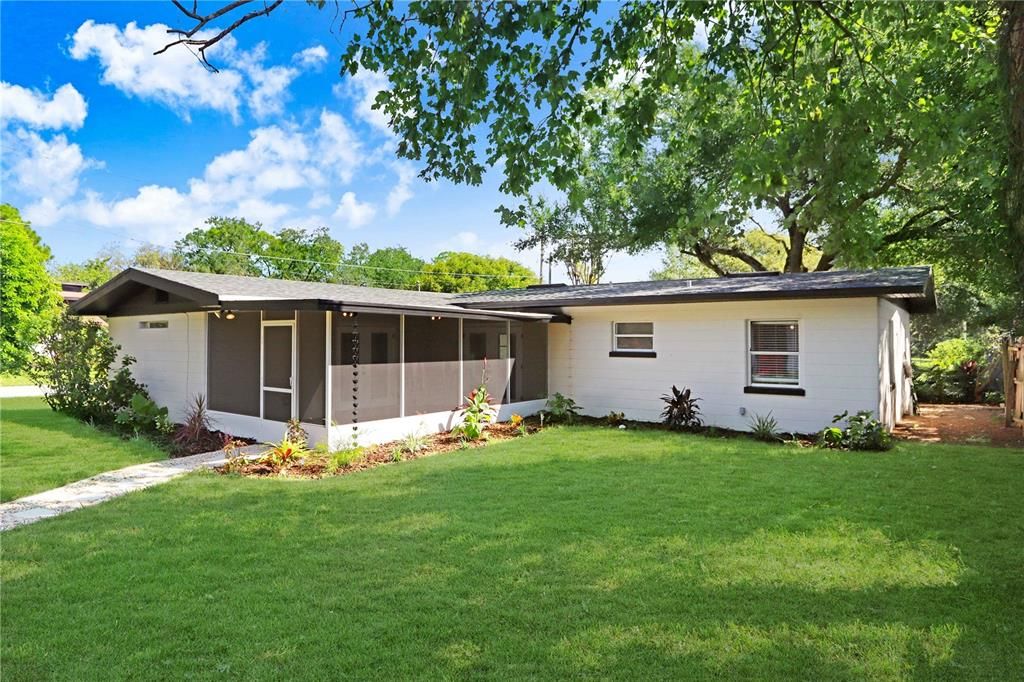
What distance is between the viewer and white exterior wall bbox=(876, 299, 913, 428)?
10.2 m

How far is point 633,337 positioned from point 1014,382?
6983 mm

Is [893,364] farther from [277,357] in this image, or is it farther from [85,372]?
[85,372]

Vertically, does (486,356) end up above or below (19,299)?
below

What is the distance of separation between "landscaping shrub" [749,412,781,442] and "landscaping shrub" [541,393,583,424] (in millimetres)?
3395

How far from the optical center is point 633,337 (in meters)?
12.4

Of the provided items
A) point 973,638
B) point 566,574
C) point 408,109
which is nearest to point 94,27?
point 408,109

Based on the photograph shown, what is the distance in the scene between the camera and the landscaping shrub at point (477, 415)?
405 inches

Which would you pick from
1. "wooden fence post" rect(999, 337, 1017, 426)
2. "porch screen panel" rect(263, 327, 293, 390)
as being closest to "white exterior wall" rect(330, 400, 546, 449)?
"porch screen panel" rect(263, 327, 293, 390)

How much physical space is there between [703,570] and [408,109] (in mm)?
3942

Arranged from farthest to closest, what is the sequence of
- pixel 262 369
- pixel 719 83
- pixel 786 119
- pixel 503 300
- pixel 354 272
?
pixel 354 272 < pixel 503 300 < pixel 262 369 < pixel 786 119 < pixel 719 83

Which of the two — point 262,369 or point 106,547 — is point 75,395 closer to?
point 262,369

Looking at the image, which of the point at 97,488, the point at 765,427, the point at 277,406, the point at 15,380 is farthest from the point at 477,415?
the point at 15,380

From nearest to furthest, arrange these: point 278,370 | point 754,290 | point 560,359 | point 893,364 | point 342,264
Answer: point 278,370
point 754,290
point 893,364
point 560,359
point 342,264

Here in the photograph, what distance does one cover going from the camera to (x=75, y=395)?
12.5m
